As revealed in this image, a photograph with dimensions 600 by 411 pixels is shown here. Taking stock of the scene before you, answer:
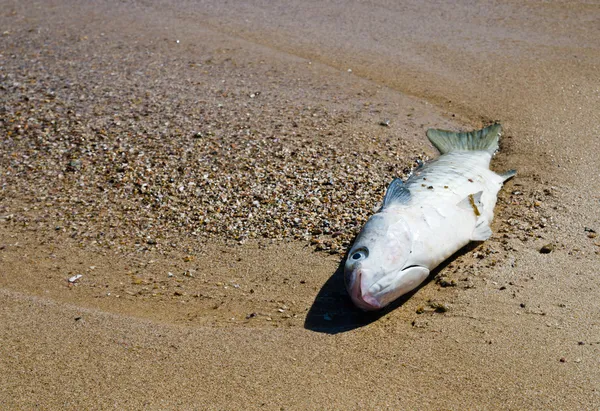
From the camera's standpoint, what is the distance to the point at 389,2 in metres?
9.58

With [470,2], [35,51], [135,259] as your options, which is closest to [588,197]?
[135,259]

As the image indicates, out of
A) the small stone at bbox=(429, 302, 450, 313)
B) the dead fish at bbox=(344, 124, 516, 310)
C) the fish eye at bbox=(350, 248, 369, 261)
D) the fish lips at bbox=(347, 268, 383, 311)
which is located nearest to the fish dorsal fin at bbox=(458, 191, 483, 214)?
the dead fish at bbox=(344, 124, 516, 310)

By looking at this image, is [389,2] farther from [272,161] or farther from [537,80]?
[272,161]

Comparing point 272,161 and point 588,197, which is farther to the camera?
point 272,161

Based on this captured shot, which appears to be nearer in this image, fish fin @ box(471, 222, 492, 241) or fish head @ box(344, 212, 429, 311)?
fish head @ box(344, 212, 429, 311)

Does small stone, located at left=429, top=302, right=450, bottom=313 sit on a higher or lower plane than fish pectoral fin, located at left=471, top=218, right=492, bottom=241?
lower

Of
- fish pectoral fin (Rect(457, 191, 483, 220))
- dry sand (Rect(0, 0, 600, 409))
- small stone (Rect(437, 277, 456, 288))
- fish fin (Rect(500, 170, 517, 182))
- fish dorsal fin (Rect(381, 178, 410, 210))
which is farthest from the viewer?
fish fin (Rect(500, 170, 517, 182))

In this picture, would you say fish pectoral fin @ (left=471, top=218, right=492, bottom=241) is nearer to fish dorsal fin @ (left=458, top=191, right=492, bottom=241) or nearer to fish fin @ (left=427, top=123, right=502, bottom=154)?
fish dorsal fin @ (left=458, top=191, right=492, bottom=241)

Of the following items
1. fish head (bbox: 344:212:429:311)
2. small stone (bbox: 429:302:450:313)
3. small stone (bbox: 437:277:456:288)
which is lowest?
small stone (bbox: 429:302:450:313)

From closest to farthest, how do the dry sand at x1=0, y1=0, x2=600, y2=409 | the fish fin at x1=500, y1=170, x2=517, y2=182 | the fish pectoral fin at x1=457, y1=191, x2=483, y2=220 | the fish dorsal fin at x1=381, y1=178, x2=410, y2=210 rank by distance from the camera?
the dry sand at x1=0, y1=0, x2=600, y2=409 → the fish dorsal fin at x1=381, y1=178, x2=410, y2=210 → the fish pectoral fin at x1=457, y1=191, x2=483, y2=220 → the fish fin at x1=500, y1=170, x2=517, y2=182

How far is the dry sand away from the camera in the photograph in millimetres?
3805

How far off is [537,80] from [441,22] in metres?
1.90

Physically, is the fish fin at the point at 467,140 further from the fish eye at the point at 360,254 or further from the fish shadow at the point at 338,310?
the fish eye at the point at 360,254

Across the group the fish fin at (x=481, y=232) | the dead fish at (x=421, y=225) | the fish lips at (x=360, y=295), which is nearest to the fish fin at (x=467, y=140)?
the dead fish at (x=421, y=225)
